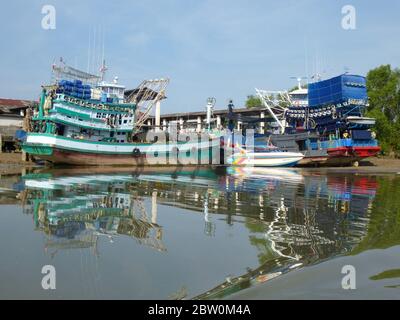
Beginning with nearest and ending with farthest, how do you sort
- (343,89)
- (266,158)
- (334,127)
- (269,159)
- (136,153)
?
(136,153), (269,159), (266,158), (343,89), (334,127)

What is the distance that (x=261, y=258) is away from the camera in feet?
24.6

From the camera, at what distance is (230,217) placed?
11789 mm

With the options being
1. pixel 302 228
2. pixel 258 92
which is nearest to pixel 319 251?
pixel 302 228

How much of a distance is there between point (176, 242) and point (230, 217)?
3.44 meters

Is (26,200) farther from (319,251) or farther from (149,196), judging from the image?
(319,251)

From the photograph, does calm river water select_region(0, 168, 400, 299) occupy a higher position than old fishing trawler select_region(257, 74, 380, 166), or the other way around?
old fishing trawler select_region(257, 74, 380, 166)

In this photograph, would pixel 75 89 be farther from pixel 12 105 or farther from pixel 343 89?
pixel 343 89

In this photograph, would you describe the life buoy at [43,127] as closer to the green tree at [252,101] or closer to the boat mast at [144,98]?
the boat mast at [144,98]

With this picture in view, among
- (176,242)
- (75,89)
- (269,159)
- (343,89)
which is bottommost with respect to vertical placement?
(176,242)

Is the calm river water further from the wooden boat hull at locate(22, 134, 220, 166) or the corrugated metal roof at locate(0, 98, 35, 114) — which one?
the corrugated metal roof at locate(0, 98, 35, 114)

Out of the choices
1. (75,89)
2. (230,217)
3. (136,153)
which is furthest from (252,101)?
(230,217)

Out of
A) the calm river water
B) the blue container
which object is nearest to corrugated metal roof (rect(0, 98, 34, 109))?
the blue container

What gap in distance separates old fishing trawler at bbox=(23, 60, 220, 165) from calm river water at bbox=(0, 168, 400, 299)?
868 inches

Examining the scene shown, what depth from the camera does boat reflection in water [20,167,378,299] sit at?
781cm
